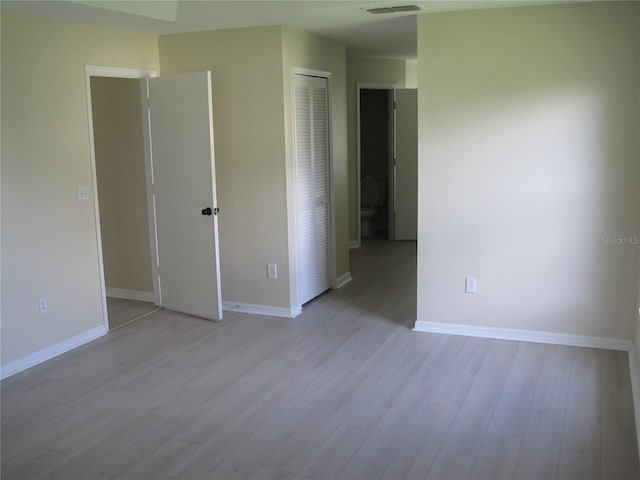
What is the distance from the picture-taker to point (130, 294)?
5746mm

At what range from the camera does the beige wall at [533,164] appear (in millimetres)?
3994

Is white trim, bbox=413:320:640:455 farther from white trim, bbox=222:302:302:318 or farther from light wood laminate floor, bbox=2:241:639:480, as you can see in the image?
white trim, bbox=222:302:302:318

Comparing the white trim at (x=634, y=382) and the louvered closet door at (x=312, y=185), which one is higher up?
the louvered closet door at (x=312, y=185)

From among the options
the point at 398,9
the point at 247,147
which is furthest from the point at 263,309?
the point at 398,9

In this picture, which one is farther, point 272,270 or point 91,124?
point 272,270

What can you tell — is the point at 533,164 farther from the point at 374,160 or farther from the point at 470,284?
the point at 374,160

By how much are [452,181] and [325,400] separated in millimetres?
1856

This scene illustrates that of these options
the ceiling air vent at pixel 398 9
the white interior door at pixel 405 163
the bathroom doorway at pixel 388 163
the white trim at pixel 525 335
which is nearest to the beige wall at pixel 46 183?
the ceiling air vent at pixel 398 9

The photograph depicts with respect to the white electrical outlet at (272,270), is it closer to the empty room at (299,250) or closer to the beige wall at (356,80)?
the empty room at (299,250)

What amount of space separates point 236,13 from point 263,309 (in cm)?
234

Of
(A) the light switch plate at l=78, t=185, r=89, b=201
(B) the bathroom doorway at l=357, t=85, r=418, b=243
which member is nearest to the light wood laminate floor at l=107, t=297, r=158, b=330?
(A) the light switch plate at l=78, t=185, r=89, b=201

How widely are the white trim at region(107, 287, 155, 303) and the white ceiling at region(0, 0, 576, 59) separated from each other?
2300 millimetres

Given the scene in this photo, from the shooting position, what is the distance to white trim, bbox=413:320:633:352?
13.8ft

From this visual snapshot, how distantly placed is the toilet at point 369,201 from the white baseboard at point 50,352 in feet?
14.9
